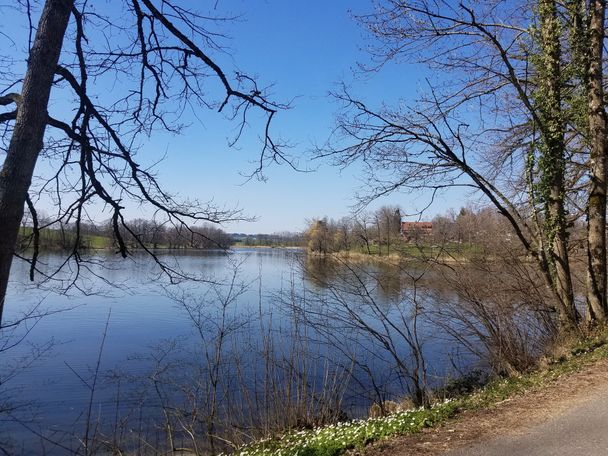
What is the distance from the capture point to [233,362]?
12531mm

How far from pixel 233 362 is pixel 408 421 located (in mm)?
7631

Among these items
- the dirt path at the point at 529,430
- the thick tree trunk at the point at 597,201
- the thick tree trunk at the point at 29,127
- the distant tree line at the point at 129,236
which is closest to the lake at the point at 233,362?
the distant tree line at the point at 129,236

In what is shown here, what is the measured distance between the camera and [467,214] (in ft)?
44.7

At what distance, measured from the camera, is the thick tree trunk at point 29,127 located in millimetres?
3598

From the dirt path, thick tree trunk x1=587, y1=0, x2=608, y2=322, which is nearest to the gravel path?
the dirt path

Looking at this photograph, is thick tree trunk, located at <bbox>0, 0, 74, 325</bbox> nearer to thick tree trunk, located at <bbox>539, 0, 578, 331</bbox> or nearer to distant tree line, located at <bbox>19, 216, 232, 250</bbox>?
distant tree line, located at <bbox>19, 216, 232, 250</bbox>

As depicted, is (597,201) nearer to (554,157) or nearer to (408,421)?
(554,157)

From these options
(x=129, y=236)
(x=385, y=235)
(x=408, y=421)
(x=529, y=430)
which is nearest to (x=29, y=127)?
(x=129, y=236)

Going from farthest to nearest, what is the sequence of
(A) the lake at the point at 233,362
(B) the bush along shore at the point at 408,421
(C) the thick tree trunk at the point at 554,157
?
(C) the thick tree trunk at the point at 554,157 < (A) the lake at the point at 233,362 < (B) the bush along shore at the point at 408,421

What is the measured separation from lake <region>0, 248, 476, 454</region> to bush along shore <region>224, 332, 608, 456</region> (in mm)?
1682

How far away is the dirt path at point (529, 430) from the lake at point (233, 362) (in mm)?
3252

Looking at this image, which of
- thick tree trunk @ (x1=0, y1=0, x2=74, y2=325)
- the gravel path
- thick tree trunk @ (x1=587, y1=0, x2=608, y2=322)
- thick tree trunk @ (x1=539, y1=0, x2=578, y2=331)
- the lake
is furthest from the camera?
thick tree trunk @ (x1=539, y1=0, x2=578, y2=331)

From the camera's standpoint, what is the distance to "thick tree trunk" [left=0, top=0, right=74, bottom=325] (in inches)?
142

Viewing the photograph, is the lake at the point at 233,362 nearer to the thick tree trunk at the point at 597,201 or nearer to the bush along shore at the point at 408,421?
the bush along shore at the point at 408,421
